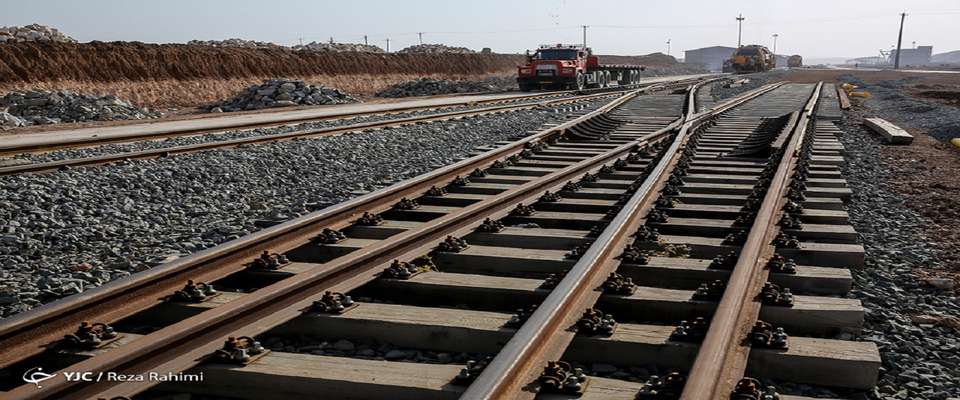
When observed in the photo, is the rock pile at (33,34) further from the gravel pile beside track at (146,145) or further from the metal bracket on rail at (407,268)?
the metal bracket on rail at (407,268)

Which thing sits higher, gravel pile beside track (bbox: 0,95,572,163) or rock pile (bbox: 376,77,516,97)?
gravel pile beside track (bbox: 0,95,572,163)

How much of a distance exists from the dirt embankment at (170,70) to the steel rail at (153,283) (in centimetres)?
2461

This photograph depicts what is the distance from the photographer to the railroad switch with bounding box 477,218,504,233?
5.59 metres

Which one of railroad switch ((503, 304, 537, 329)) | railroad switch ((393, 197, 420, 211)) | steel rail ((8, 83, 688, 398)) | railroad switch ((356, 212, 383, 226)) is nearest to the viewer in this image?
steel rail ((8, 83, 688, 398))

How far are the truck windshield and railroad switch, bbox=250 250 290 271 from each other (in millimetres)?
29150

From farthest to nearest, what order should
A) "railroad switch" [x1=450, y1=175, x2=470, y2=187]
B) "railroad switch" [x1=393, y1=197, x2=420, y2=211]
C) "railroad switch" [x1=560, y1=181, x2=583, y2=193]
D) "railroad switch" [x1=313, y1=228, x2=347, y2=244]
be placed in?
1. "railroad switch" [x1=450, y1=175, x2=470, y2=187]
2. "railroad switch" [x1=560, y1=181, x2=583, y2=193]
3. "railroad switch" [x1=393, y1=197, x2=420, y2=211]
4. "railroad switch" [x1=313, y1=228, x2=347, y2=244]

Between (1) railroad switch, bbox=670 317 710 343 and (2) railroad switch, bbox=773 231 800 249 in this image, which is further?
(2) railroad switch, bbox=773 231 800 249

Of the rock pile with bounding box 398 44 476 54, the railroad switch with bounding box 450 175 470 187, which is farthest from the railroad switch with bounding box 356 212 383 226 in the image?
the rock pile with bounding box 398 44 476 54

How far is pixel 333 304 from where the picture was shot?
387cm

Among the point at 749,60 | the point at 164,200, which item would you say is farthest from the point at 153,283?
the point at 749,60

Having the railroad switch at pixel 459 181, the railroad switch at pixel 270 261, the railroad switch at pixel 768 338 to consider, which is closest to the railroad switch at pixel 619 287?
the railroad switch at pixel 768 338

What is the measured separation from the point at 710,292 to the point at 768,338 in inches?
24.3

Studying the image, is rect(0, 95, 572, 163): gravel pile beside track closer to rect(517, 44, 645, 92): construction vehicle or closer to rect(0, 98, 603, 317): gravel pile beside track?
rect(0, 98, 603, 317): gravel pile beside track

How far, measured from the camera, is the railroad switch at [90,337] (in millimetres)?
3361
